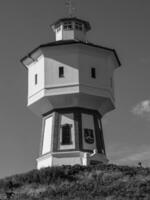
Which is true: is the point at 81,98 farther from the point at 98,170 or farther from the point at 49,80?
the point at 98,170

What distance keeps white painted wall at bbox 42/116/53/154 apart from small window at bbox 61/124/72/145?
3.36 feet

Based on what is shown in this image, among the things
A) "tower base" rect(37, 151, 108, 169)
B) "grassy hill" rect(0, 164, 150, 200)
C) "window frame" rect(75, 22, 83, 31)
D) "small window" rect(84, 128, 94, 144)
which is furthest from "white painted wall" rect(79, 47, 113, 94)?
"grassy hill" rect(0, 164, 150, 200)

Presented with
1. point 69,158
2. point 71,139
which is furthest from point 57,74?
point 69,158

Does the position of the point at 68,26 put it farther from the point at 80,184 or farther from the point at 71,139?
the point at 80,184

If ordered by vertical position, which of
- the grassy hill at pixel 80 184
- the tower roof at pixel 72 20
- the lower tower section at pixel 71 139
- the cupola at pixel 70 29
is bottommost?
the grassy hill at pixel 80 184

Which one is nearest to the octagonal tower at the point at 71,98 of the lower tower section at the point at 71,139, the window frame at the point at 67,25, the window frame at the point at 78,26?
the lower tower section at the point at 71,139

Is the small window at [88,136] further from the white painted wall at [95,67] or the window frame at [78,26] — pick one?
the window frame at [78,26]

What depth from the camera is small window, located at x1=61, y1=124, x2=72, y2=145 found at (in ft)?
126

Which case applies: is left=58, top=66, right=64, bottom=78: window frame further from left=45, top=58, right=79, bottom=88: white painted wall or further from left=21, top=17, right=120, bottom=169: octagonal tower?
left=45, top=58, right=79, bottom=88: white painted wall

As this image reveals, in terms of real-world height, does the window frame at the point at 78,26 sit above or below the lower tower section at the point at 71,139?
above

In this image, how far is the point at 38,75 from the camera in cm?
4031

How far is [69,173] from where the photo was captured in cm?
3216

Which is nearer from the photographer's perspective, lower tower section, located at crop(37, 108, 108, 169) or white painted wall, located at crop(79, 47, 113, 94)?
lower tower section, located at crop(37, 108, 108, 169)

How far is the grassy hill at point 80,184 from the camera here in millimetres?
27834
